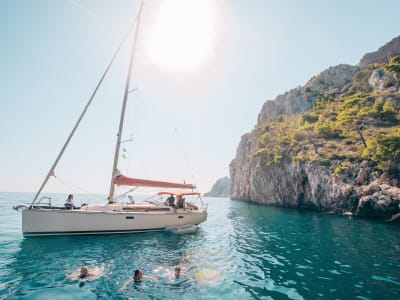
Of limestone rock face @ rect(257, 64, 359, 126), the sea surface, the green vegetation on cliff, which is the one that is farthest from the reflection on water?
limestone rock face @ rect(257, 64, 359, 126)

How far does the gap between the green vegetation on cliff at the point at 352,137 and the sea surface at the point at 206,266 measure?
20541 millimetres

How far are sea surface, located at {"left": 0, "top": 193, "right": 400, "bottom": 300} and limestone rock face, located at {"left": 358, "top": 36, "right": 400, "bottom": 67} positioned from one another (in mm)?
100265

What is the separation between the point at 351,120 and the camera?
47.2 metres

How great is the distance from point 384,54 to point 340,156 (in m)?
82.1

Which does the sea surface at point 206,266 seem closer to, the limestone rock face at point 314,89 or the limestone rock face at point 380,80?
the limestone rock face at point 380,80

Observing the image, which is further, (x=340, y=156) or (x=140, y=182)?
(x=340, y=156)

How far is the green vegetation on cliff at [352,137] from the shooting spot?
32906 millimetres

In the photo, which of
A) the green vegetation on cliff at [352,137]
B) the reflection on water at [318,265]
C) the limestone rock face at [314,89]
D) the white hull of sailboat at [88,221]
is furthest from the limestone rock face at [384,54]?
the white hull of sailboat at [88,221]

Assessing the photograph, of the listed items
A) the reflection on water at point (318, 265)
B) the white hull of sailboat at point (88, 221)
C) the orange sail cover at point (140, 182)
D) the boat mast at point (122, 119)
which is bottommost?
the reflection on water at point (318, 265)

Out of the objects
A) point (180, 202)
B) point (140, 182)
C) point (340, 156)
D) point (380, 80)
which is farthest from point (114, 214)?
point (380, 80)

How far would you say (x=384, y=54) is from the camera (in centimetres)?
9025

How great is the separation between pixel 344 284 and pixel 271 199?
2005 inches

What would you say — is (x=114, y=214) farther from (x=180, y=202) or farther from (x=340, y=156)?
(x=340, y=156)

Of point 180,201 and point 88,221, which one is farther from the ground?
point 180,201
